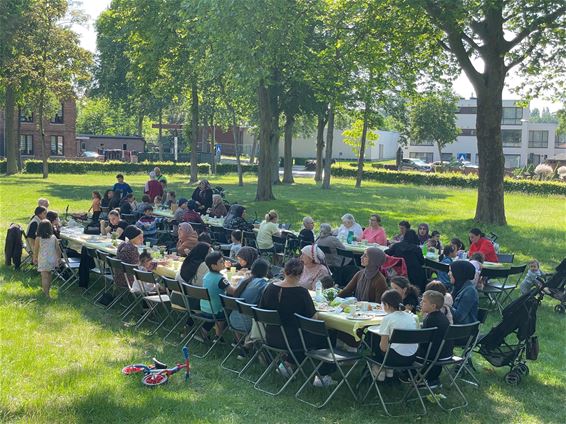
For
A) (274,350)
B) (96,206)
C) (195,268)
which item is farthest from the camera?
(96,206)

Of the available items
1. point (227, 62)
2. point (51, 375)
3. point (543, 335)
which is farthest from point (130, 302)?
point (227, 62)

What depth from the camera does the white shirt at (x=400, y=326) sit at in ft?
23.0

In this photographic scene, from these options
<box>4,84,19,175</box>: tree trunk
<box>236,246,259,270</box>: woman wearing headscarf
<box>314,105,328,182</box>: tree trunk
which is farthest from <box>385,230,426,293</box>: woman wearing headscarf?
<box>4,84,19,175</box>: tree trunk

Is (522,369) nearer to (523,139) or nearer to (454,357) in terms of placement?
(454,357)

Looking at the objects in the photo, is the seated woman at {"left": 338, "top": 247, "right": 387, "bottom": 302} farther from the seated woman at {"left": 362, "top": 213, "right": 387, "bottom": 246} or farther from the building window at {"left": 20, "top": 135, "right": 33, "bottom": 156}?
the building window at {"left": 20, "top": 135, "right": 33, "bottom": 156}

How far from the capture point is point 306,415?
6.79 metres

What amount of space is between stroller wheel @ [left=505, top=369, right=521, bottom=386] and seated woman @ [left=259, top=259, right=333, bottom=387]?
2.07m

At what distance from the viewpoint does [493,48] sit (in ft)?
69.5

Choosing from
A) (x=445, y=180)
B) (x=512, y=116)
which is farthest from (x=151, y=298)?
(x=512, y=116)

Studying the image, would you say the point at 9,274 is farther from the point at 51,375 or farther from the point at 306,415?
the point at 306,415

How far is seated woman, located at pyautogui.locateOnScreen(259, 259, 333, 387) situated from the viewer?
7500mm

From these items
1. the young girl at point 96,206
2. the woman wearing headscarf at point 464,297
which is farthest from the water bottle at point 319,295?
the young girl at point 96,206

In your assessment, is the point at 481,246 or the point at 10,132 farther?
the point at 10,132

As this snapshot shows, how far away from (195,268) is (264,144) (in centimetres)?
1850
